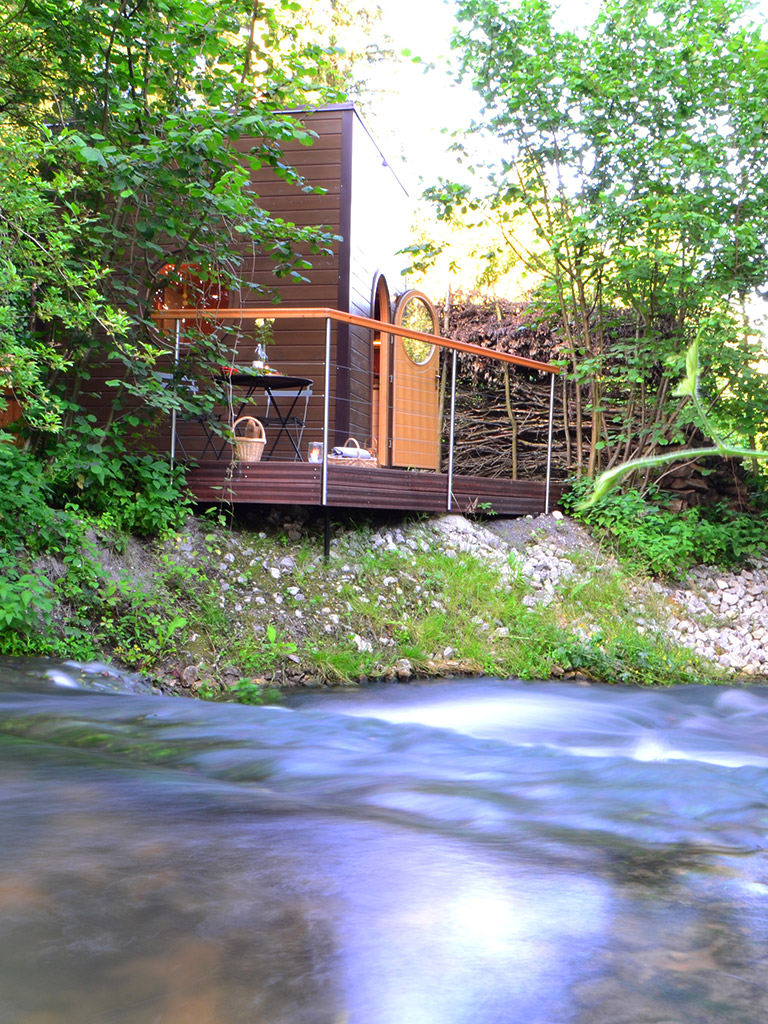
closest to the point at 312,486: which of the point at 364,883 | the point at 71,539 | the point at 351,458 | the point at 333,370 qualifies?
the point at 351,458

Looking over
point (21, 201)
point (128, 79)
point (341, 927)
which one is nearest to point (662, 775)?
point (341, 927)

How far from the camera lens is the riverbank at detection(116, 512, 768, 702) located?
5.80 meters

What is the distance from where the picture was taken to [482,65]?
820 cm

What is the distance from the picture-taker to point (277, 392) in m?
8.58

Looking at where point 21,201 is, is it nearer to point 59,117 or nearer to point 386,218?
point 59,117

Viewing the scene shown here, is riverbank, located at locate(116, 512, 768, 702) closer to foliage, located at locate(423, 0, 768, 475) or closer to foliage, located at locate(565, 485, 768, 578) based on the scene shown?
foliage, located at locate(565, 485, 768, 578)

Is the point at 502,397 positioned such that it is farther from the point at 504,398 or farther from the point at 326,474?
the point at 326,474

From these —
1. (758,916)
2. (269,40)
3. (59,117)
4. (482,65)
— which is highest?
(482,65)

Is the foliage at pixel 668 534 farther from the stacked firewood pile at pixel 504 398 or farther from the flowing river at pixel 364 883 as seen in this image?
the flowing river at pixel 364 883

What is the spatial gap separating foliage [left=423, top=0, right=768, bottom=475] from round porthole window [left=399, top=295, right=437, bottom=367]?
1.69 metres

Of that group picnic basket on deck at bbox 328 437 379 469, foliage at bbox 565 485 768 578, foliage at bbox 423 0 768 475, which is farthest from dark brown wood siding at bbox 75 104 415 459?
foliage at bbox 565 485 768 578

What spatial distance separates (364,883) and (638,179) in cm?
758

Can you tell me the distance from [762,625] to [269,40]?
618 cm

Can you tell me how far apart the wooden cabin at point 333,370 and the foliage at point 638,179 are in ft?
3.36
